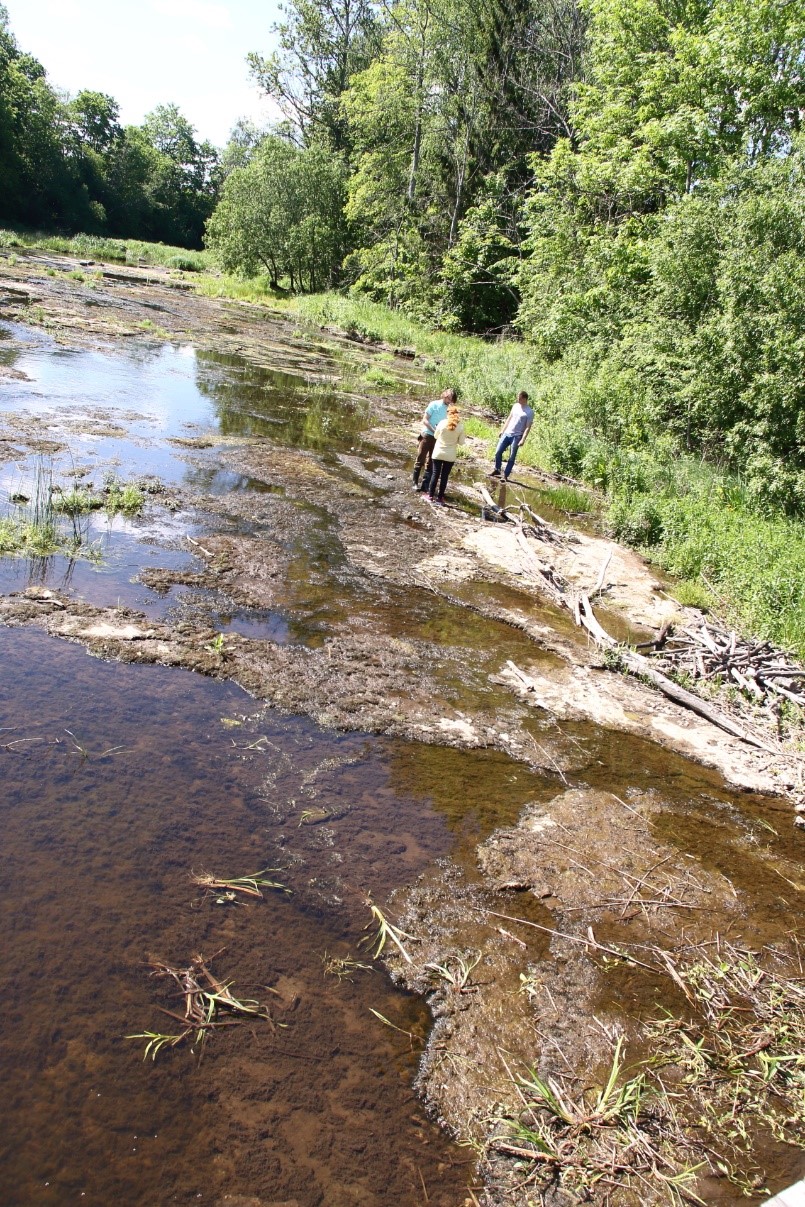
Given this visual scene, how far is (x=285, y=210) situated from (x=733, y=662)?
44.2m

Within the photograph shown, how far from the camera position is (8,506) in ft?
28.0

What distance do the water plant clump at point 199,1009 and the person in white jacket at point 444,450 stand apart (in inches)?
396

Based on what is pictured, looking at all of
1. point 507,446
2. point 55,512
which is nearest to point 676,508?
point 507,446

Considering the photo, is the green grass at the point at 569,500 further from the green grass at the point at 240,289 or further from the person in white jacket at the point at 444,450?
the green grass at the point at 240,289

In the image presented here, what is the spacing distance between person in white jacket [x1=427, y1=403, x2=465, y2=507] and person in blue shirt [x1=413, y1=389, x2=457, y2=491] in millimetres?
185

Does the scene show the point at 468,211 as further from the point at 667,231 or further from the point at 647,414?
the point at 647,414

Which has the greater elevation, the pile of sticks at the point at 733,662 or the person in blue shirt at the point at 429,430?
the person in blue shirt at the point at 429,430

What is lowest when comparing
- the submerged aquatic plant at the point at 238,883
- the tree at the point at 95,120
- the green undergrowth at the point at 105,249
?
the submerged aquatic plant at the point at 238,883

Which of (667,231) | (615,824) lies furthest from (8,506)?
(667,231)

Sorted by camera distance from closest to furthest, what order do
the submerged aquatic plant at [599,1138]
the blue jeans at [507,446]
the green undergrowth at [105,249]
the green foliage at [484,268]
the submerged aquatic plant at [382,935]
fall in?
the submerged aquatic plant at [599,1138] → the submerged aquatic plant at [382,935] → the blue jeans at [507,446] → the green foliage at [484,268] → the green undergrowth at [105,249]

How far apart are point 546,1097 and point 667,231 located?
60.3 feet

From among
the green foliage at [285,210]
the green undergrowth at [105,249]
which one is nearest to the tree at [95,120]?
the green undergrowth at [105,249]

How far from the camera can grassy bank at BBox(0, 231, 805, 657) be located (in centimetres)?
964

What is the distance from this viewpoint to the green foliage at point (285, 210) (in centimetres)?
4344
